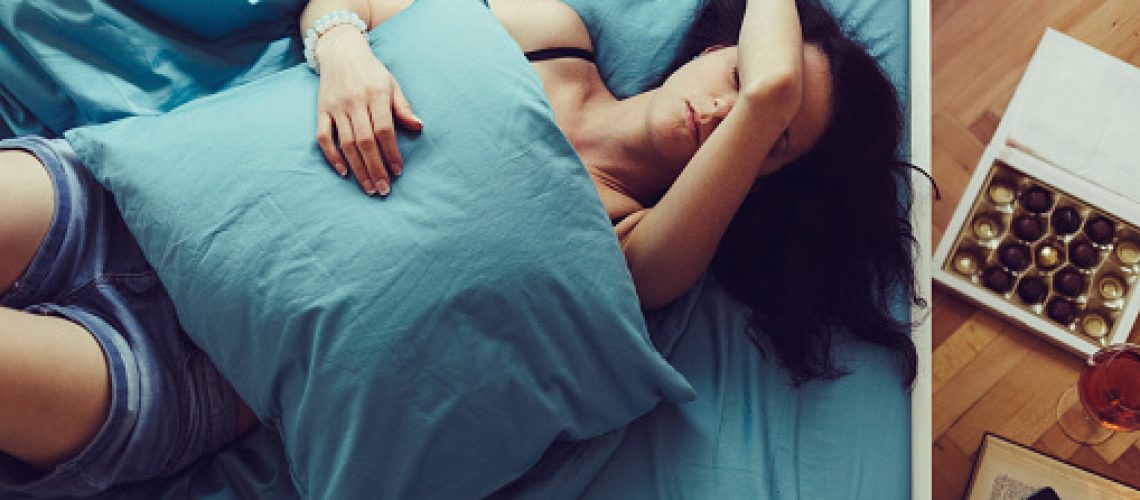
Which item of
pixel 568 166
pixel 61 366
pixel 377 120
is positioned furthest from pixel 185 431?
pixel 568 166

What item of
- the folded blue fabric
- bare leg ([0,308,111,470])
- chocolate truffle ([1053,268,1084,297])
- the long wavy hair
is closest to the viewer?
bare leg ([0,308,111,470])

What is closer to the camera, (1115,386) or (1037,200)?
(1115,386)

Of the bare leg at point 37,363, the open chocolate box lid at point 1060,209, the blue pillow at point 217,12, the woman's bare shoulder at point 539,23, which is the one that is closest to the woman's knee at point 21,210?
the bare leg at point 37,363

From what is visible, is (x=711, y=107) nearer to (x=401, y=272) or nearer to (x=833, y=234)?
(x=833, y=234)

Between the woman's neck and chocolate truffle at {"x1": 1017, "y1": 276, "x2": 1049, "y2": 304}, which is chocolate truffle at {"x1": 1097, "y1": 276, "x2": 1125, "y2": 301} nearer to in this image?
chocolate truffle at {"x1": 1017, "y1": 276, "x2": 1049, "y2": 304}

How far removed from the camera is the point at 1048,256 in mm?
1324

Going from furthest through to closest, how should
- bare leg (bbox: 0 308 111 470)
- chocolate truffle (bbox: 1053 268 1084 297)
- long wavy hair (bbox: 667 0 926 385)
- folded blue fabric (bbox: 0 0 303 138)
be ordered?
1. chocolate truffle (bbox: 1053 268 1084 297)
2. long wavy hair (bbox: 667 0 926 385)
3. folded blue fabric (bbox: 0 0 303 138)
4. bare leg (bbox: 0 308 111 470)

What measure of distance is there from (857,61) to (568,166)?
418 millimetres

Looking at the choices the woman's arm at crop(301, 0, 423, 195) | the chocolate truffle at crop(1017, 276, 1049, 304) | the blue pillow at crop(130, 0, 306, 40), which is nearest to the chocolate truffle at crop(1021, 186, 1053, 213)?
the chocolate truffle at crop(1017, 276, 1049, 304)

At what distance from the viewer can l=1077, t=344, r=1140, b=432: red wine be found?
3.82 ft

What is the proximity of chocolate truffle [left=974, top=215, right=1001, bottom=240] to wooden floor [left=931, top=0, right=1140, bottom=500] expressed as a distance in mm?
47

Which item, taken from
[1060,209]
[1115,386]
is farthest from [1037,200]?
[1115,386]

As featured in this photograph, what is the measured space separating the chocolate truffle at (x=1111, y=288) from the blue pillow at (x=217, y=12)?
4.02ft

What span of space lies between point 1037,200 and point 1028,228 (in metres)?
0.05
